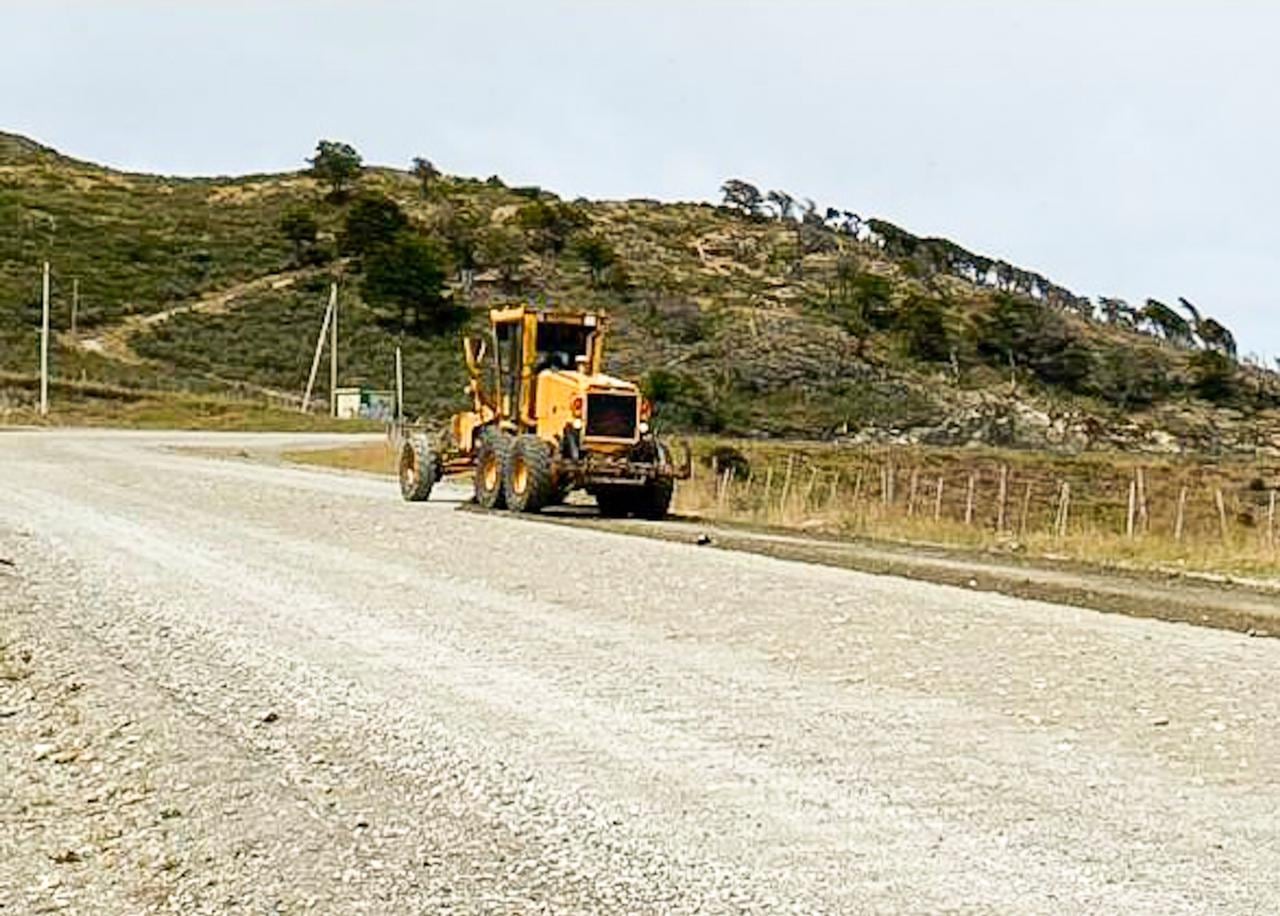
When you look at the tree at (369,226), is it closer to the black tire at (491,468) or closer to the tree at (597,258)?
the tree at (597,258)

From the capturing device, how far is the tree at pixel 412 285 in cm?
8119

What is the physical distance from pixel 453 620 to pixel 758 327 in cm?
6737

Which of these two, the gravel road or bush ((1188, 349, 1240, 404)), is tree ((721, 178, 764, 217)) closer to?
bush ((1188, 349, 1240, 404))

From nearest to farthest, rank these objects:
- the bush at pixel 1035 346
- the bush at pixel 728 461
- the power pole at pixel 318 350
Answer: the bush at pixel 728 461
the power pole at pixel 318 350
the bush at pixel 1035 346

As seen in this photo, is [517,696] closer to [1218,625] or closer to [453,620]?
[453,620]

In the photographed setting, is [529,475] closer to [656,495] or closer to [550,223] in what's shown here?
[656,495]

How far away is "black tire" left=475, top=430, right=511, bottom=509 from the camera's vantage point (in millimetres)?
27172

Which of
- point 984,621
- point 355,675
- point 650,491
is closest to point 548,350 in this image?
point 650,491

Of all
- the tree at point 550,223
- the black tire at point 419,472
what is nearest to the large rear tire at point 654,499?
the black tire at point 419,472

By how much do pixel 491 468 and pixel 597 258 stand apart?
6312 cm

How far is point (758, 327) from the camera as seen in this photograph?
265 feet

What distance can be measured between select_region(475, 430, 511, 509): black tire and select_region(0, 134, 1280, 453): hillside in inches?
1462

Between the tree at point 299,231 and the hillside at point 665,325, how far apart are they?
0.33 meters

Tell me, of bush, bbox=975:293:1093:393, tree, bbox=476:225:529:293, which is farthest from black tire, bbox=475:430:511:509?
tree, bbox=476:225:529:293
